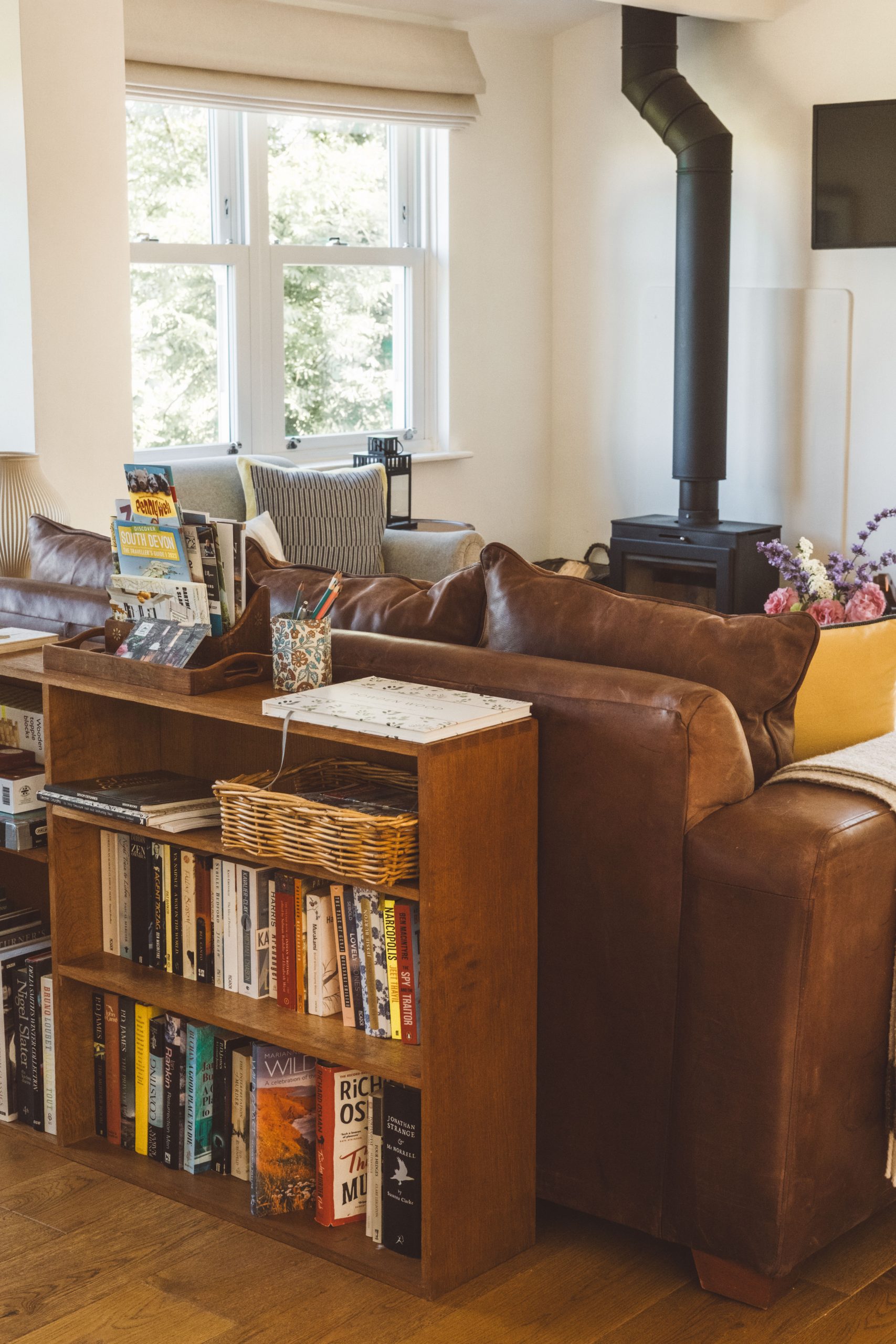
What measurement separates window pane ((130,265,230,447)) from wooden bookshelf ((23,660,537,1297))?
129 inches

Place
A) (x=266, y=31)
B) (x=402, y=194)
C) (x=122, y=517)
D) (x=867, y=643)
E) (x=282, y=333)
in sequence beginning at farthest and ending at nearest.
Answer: (x=402, y=194) → (x=282, y=333) → (x=266, y=31) → (x=122, y=517) → (x=867, y=643)

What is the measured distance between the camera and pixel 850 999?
1975mm

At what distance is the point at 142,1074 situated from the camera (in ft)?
8.09

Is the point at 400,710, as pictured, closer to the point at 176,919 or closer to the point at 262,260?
the point at 176,919

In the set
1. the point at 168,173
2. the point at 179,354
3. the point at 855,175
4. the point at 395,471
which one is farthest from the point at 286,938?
the point at 855,175

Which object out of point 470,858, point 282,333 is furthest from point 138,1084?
point 282,333

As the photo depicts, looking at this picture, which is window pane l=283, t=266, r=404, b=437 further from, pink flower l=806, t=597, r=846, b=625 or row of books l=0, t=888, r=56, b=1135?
row of books l=0, t=888, r=56, b=1135

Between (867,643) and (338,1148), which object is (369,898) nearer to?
(338,1148)

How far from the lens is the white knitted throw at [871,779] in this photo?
205cm

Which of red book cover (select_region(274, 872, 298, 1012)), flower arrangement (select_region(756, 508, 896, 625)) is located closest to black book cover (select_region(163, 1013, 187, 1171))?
red book cover (select_region(274, 872, 298, 1012))

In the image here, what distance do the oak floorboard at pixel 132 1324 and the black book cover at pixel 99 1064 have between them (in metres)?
0.50

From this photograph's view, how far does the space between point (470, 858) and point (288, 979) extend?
441 mm

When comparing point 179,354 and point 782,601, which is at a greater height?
point 179,354

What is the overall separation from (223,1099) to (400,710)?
2.60 ft
